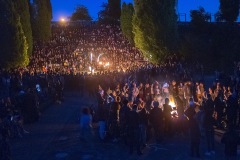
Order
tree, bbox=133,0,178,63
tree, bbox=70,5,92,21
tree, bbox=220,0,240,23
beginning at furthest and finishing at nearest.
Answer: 1. tree, bbox=70,5,92,21
2. tree, bbox=133,0,178,63
3. tree, bbox=220,0,240,23

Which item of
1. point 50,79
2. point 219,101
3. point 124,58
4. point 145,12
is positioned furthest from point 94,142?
point 124,58

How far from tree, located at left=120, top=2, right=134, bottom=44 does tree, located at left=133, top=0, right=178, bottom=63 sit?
10.6 meters

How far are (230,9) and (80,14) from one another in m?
48.1

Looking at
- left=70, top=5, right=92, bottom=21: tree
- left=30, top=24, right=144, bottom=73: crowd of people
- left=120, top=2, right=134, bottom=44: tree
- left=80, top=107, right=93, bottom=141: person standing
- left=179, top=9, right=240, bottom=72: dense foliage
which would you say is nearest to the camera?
left=80, top=107, right=93, bottom=141: person standing

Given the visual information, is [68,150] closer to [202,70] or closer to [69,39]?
[202,70]

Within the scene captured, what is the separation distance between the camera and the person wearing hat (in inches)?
638

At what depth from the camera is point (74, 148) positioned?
631 inches

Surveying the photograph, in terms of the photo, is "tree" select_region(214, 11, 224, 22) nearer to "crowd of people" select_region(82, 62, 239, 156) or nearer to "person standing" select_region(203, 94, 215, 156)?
"crowd of people" select_region(82, 62, 239, 156)

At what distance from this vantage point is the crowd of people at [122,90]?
51.2 ft

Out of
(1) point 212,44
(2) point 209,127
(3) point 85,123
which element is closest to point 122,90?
(3) point 85,123

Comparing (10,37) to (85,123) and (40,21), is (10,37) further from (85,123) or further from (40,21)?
(85,123)

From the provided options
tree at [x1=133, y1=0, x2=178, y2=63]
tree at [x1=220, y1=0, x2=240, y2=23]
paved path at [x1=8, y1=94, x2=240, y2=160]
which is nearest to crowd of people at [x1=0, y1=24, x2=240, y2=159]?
paved path at [x1=8, y1=94, x2=240, y2=160]

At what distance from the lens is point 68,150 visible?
1581 cm

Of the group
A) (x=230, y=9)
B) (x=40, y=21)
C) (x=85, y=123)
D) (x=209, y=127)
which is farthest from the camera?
(x=40, y=21)
